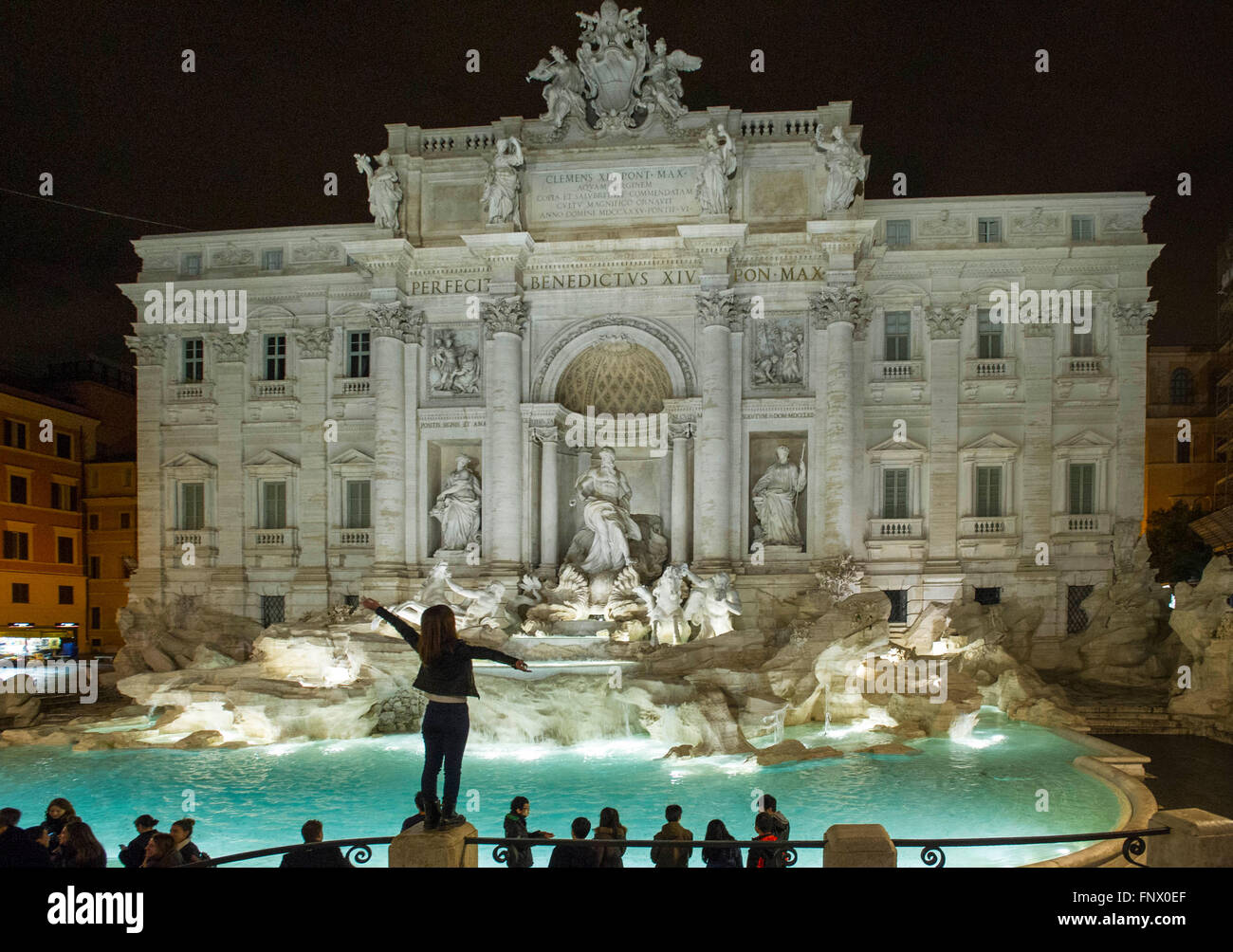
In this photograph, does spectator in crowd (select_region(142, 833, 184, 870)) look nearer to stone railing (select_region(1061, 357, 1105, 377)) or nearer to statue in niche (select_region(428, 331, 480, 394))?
statue in niche (select_region(428, 331, 480, 394))

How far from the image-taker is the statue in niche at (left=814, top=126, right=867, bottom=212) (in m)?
22.2

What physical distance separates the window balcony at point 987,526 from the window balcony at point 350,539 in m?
16.9

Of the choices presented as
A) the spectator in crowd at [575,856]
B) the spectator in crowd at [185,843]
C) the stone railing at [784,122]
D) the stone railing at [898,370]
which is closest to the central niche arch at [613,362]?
the stone railing at [898,370]

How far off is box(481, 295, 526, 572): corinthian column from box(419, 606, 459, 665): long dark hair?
16.9 metres

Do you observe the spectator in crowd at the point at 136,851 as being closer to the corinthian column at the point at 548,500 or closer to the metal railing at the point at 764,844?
the metal railing at the point at 764,844

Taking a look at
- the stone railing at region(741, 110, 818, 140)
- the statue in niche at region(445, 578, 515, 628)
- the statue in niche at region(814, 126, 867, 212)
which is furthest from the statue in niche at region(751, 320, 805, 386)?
the statue in niche at region(445, 578, 515, 628)

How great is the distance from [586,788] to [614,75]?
1894 cm

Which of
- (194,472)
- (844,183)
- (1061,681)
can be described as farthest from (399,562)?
(1061,681)

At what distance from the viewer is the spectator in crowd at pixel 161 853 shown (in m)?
6.84

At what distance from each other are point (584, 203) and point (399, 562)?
11177 millimetres

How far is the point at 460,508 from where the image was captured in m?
24.2

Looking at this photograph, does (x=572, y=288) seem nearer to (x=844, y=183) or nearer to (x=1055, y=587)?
(x=844, y=183)

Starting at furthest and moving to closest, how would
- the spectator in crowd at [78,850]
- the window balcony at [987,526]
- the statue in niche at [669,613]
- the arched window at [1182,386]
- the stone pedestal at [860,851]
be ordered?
the arched window at [1182,386] → the window balcony at [987,526] → the statue in niche at [669,613] → the spectator in crowd at [78,850] → the stone pedestal at [860,851]

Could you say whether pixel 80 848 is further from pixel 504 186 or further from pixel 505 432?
pixel 504 186
